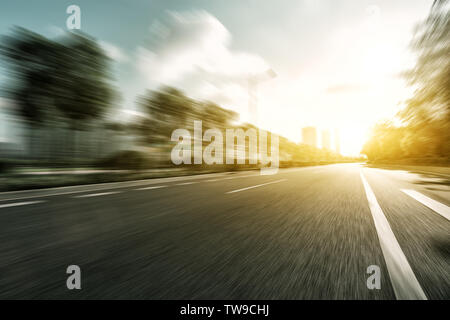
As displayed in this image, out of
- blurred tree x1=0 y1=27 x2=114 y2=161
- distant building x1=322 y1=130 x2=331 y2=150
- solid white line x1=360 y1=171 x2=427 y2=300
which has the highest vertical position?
distant building x1=322 y1=130 x2=331 y2=150

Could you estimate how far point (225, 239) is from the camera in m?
2.28

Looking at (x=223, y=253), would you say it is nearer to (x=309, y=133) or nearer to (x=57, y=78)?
(x=57, y=78)

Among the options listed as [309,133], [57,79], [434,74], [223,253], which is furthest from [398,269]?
[309,133]

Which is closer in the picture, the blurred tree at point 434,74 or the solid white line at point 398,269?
the solid white line at point 398,269

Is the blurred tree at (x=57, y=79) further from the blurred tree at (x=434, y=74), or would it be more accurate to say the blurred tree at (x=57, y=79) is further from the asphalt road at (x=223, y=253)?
the blurred tree at (x=434, y=74)

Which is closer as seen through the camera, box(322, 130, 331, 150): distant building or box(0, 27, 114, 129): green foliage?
box(0, 27, 114, 129): green foliage

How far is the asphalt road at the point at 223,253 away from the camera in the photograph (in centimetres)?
138

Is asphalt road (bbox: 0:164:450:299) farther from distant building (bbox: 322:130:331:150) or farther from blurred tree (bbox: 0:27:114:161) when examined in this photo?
distant building (bbox: 322:130:331:150)

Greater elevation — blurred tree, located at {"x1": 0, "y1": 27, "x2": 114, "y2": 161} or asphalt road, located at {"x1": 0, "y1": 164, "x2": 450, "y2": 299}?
blurred tree, located at {"x1": 0, "y1": 27, "x2": 114, "y2": 161}

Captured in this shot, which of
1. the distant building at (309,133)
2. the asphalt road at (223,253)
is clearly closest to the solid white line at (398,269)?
the asphalt road at (223,253)

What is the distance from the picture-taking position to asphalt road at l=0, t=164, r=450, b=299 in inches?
54.2

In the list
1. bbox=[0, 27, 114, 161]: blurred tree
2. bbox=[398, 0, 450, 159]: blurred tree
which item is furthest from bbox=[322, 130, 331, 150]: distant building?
bbox=[0, 27, 114, 161]: blurred tree

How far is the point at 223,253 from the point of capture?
1910 mm
